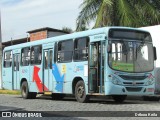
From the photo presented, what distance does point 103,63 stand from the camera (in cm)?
1689

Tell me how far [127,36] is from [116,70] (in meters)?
1.51

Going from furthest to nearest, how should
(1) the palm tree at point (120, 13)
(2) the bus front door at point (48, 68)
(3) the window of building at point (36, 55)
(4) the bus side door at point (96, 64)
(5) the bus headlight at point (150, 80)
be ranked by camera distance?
(1) the palm tree at point (120, 13) < (3) the window of building at point (36, 55) < (2) the bus front door at point (48, 68) < (5) the bus headlight at point (150, 80) < (4) the bus side door at point (96, 64)

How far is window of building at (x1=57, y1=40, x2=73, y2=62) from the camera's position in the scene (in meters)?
18.9

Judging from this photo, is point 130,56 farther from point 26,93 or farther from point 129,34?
point 26,93

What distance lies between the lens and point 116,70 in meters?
16.7

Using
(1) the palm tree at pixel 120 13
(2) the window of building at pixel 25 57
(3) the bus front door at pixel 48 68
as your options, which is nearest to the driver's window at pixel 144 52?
(3) the bus front door at pixel 48 68

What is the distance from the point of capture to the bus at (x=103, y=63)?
16750 millimetres

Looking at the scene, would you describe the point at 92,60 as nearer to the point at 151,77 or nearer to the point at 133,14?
the point at 151,77

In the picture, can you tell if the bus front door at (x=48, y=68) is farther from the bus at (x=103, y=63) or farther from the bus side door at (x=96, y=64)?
the bus side door at (x=96, y=64)

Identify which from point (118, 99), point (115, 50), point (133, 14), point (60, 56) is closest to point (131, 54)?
point (115, 50)

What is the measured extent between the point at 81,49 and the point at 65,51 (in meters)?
1.40

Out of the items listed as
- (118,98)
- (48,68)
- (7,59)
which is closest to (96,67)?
(118,98)

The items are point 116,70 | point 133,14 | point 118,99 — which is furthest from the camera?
point 133,14

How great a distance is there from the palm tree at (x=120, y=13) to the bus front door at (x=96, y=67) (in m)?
9.63
